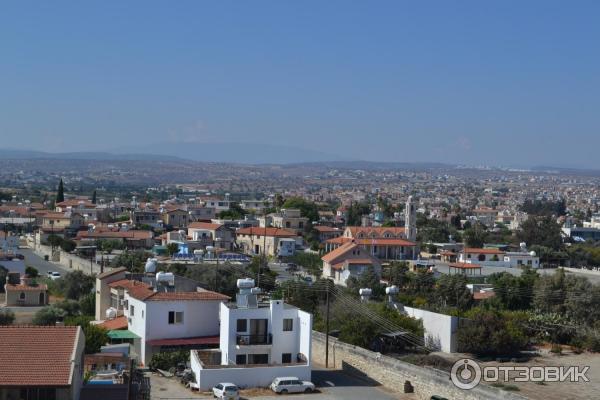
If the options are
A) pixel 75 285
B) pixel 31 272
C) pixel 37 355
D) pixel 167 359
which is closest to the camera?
pixel 37 355

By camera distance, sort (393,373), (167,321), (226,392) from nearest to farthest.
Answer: (226,392) < (393,373) < (167,321)

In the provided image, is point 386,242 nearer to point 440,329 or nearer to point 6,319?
point 440,329

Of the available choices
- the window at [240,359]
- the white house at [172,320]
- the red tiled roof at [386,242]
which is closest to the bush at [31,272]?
the red tiled roof at [386,242]

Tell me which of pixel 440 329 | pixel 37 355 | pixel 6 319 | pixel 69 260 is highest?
pixel 37 355

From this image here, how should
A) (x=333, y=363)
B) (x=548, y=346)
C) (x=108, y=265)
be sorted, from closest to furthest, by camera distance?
(x=333, y=363), (x=548, y=346), (x=108, y=265)

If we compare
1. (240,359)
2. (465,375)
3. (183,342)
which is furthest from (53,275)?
(465,375)

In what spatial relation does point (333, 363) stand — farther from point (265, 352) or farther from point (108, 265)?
point (108, 265)

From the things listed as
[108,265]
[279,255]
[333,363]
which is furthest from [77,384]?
[279,255]

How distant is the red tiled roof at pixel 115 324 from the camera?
2838 centimetres

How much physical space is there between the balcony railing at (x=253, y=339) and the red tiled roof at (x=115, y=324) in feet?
16.8

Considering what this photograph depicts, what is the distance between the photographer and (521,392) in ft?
80.2

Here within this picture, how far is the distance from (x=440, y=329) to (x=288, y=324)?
24.9 feet

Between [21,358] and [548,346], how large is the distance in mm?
20756

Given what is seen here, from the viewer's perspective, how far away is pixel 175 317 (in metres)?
27.0
